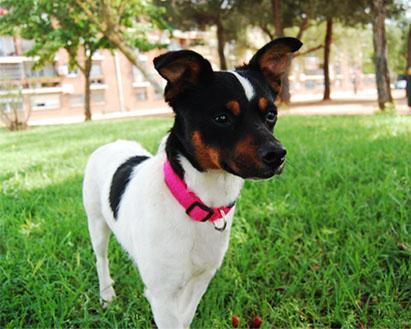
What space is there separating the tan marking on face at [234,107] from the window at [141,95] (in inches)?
1753

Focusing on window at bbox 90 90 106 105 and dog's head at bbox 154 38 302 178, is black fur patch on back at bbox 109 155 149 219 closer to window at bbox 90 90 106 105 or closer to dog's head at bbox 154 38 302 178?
dog's head at bbox 154 38 302 178

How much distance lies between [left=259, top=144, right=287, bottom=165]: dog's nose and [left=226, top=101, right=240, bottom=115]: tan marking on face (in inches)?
8.4

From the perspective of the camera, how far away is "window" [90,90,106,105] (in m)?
42.1

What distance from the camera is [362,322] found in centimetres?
209

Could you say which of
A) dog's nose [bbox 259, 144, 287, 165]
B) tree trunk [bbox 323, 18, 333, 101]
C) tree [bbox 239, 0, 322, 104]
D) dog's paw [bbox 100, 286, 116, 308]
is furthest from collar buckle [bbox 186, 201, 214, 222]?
tree trunk [bbox 323, 18, 333, 101]

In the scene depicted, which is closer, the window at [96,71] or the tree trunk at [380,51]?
the tree trunk at [380,51]

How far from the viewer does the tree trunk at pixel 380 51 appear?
10.9 meters

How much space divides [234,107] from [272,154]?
0.27 m

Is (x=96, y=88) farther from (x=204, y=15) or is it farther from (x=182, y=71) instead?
(x=182, y=71)

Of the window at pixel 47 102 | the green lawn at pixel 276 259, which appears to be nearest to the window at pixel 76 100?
the window at pixel 47 102

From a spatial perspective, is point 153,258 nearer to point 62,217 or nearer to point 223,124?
point 223,124

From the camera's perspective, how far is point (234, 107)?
1.65 m

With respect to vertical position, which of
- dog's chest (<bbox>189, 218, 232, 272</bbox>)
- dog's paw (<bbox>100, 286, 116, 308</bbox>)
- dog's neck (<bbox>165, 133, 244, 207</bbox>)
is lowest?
dog's paw (<bbox>100, 286, 116, 308</bbox>)

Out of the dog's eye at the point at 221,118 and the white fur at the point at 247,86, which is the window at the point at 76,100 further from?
the dog's eye at the point at 221,118
